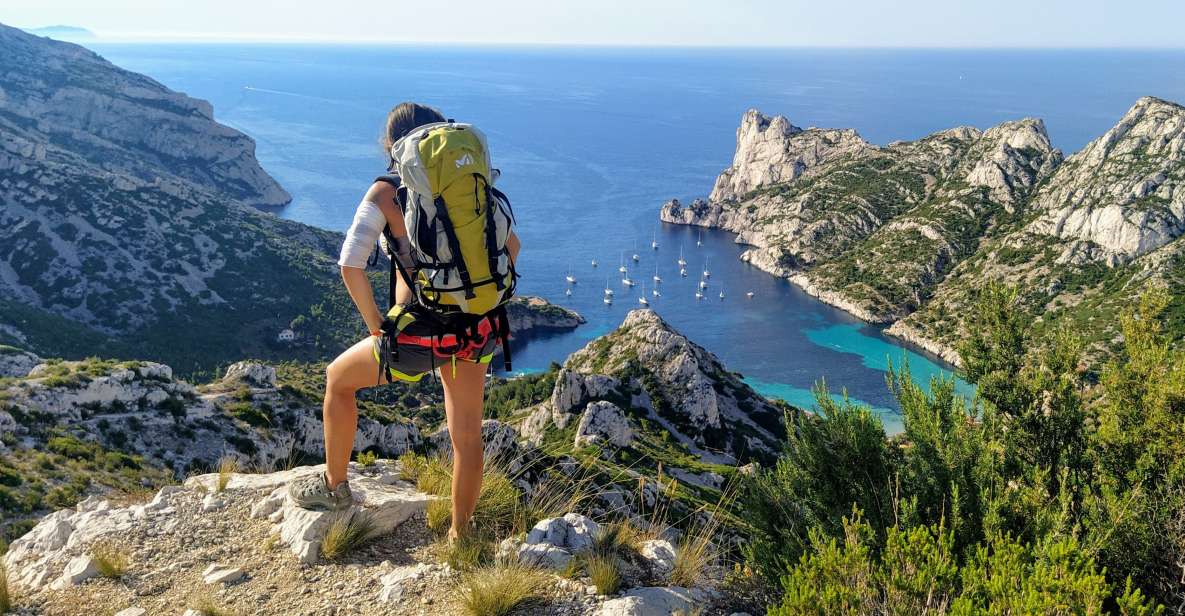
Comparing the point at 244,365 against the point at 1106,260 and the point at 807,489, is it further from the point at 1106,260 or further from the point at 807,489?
the point at 1106,260

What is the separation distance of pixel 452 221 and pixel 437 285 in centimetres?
41

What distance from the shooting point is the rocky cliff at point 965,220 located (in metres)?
79.9

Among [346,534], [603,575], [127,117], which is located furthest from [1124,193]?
[127,117]

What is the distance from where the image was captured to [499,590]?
4.66 meters

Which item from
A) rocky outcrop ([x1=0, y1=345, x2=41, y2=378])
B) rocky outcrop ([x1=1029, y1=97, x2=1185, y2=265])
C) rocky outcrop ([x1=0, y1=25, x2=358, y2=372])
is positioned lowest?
rocky outcrop ([x1=0, y1=25, x2=358, y2=372])

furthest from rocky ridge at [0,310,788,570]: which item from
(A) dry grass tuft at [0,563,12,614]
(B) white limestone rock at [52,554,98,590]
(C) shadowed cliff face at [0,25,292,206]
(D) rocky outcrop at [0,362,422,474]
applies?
(C) shadowed cliff face at [0,25,292,206]

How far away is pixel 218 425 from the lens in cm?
2155

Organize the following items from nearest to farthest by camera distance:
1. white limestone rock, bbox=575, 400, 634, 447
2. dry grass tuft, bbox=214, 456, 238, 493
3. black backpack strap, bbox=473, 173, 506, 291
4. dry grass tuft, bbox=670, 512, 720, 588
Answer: black backpack strap, bbox=473, 173, 506, 291, dry grass tuft, bbox=670, 512, 720, 588, dry grass tuft, bbox=214, 456, 238, 493, white limestone rock, bbox=575, 400, 634, 447

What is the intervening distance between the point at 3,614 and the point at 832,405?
632cm

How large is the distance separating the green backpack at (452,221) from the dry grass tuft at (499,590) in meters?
1.62

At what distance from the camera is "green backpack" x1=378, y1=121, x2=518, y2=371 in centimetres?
443

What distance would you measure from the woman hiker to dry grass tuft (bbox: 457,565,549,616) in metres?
0.66

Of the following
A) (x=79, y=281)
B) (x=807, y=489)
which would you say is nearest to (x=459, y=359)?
(x=807, y=489)

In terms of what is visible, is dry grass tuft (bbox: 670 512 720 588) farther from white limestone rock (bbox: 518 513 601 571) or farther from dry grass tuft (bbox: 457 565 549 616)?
dry grass tuft (bbox: 457 565 549 616)
